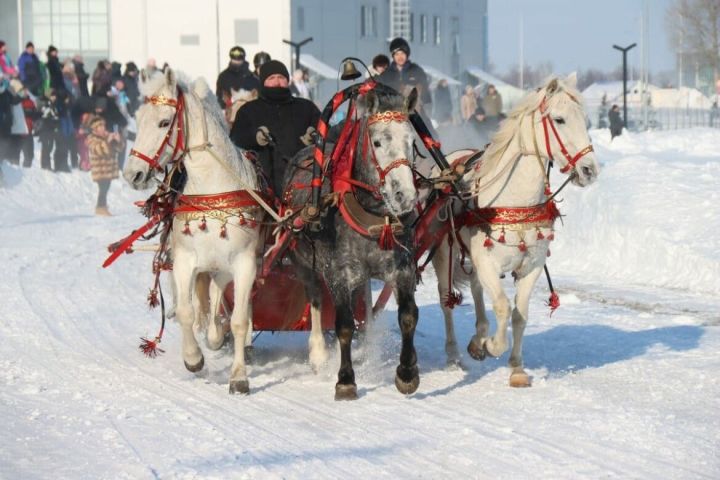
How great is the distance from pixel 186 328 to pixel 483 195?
233cm

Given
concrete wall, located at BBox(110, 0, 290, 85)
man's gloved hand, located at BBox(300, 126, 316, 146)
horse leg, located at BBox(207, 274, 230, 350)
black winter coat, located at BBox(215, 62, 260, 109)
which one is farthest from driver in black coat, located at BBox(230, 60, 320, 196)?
concrete wall, located at BBox(110, 0, 290, 85)

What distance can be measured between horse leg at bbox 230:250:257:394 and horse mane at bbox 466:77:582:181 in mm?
1788

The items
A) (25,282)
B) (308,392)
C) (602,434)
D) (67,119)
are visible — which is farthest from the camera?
(67,119)

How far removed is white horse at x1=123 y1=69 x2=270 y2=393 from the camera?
9250 mm

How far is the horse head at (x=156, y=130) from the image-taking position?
29.6 feet

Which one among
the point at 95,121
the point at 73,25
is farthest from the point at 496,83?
the point at 95,121

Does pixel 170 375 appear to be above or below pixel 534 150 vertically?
below

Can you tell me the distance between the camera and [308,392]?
9508mm

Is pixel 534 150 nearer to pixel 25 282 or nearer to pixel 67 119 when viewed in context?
pixel 25 282

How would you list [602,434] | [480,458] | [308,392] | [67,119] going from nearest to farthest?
[480,458] → [602,434] → [308,392] → [67,119]

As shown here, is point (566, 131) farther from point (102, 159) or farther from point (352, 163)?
point (102, 159)

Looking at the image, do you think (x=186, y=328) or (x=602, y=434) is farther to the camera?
(x=186, y=328)

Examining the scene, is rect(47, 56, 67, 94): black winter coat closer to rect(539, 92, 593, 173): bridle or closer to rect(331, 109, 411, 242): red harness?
rect(331, 109, 411, 242): red harness

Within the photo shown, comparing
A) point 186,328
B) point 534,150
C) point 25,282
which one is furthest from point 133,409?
point 25,282
